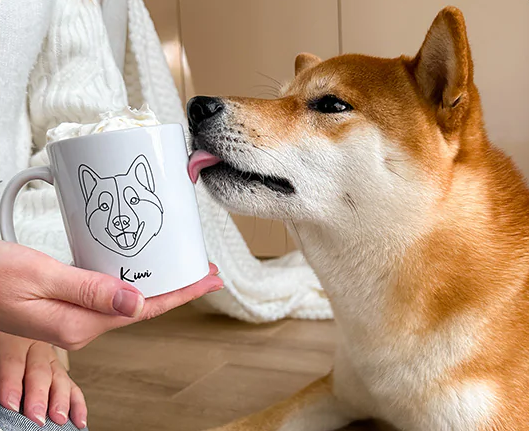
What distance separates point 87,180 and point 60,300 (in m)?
0.14

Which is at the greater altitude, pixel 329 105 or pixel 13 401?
pixel 329 105

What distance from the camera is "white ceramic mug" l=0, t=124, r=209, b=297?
1.87ft

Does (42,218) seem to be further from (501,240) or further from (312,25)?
(312,25)

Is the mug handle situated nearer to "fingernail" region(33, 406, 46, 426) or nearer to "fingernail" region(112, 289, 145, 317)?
"fingernail" region(112, 289, 145, 317)

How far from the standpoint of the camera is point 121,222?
58 centimetres

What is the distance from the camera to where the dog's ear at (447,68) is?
73 cm

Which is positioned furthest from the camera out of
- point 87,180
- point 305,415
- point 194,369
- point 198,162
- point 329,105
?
point 194,369

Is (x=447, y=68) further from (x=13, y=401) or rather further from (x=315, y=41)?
(x=315, y=41)

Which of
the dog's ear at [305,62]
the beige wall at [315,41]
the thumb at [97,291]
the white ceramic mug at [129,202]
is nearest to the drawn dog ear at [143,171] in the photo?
the white ceramic mug at [129,202]

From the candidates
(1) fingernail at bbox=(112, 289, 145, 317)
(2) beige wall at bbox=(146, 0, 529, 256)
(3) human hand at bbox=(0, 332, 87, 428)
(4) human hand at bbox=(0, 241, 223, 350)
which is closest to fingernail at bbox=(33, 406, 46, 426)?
(3) human hand at bbox=(0, 332, 87, 428)

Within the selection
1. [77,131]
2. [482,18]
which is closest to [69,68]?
[77,131]

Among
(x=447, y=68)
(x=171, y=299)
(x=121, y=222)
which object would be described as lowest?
(x=171, y=299)

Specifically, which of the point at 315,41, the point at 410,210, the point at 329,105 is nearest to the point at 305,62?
the point at 329,105

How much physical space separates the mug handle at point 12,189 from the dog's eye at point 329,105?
1.30ft
